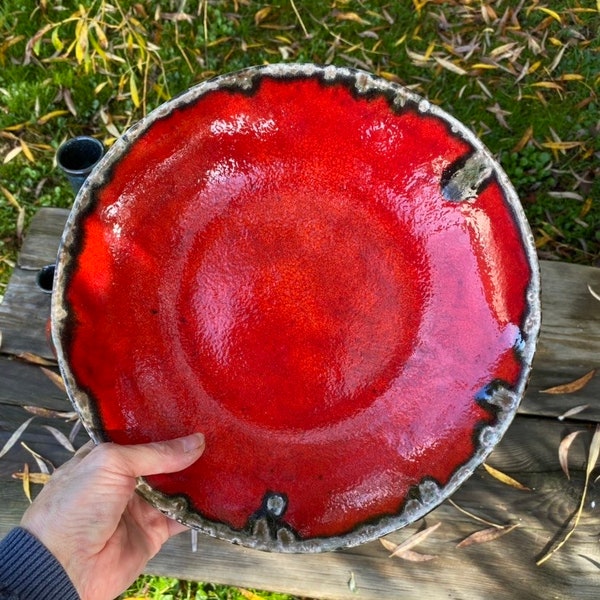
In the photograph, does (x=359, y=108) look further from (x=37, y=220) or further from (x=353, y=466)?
(x=37, y=220)

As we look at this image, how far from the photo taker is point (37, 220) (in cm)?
174

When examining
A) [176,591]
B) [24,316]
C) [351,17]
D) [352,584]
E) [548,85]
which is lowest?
[176,591]

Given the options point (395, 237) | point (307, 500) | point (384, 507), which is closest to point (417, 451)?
point (384, 507)

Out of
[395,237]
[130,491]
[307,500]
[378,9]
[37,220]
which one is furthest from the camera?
[378,9]

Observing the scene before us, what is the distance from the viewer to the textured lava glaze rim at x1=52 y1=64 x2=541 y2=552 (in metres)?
1.17

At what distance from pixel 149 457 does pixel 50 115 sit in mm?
1595

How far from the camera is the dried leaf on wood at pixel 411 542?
5.07ft

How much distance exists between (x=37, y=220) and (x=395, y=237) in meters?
1.11

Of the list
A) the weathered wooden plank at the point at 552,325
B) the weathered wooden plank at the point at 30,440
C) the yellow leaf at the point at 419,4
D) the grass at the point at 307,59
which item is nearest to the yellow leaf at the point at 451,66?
the grass at the point at 307,59

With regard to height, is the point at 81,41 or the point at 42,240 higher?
the point at 81,41

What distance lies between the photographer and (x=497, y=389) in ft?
4.05

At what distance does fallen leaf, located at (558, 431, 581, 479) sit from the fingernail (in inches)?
39.3

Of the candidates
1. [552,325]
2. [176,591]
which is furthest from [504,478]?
[176,591]

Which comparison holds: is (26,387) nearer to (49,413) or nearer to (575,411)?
(49,413)
